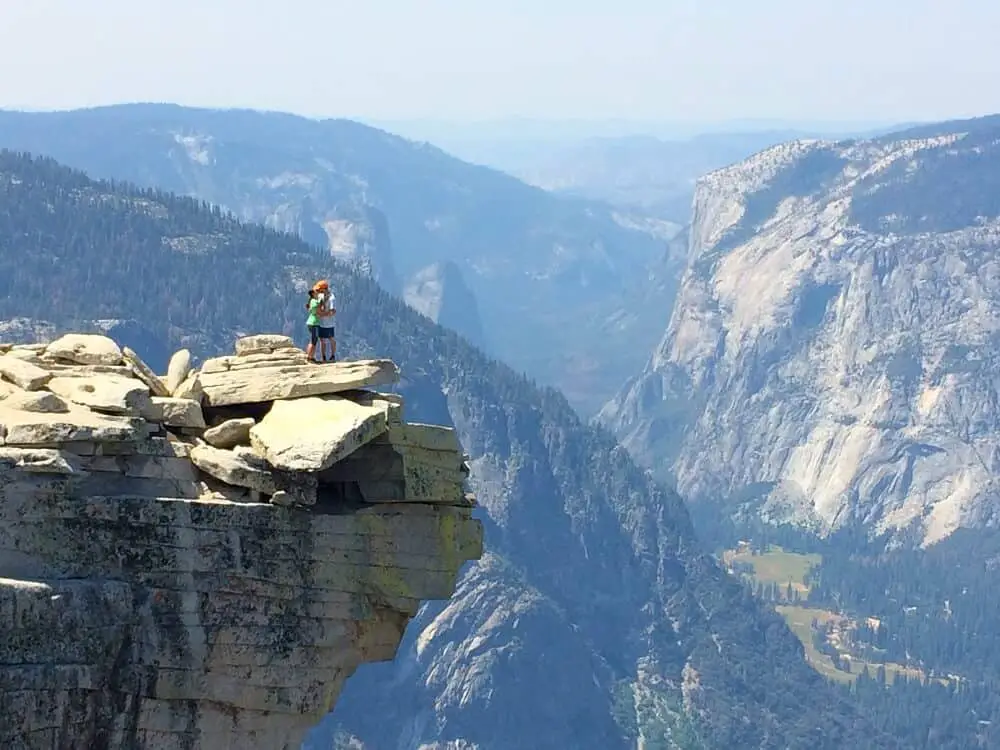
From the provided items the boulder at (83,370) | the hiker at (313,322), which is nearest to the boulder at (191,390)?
the boulder at (83,370)

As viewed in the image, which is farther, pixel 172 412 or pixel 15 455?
pixel 172 412

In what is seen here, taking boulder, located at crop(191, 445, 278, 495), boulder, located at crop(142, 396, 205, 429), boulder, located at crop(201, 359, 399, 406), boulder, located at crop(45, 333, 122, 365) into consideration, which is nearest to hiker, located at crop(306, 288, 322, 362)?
boulder, located at crop(201, 359, 399, 406)

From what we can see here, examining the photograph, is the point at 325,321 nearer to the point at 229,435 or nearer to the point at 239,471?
the point at 229,435

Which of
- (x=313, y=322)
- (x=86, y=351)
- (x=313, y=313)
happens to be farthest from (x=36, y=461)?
(x=313, y=313)

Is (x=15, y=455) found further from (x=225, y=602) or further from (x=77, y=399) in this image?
(x=225, y=602)

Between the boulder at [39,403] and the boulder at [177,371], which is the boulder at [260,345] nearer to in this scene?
the boulder at [177,371]

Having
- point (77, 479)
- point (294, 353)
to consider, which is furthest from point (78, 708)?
point (294, 353)
